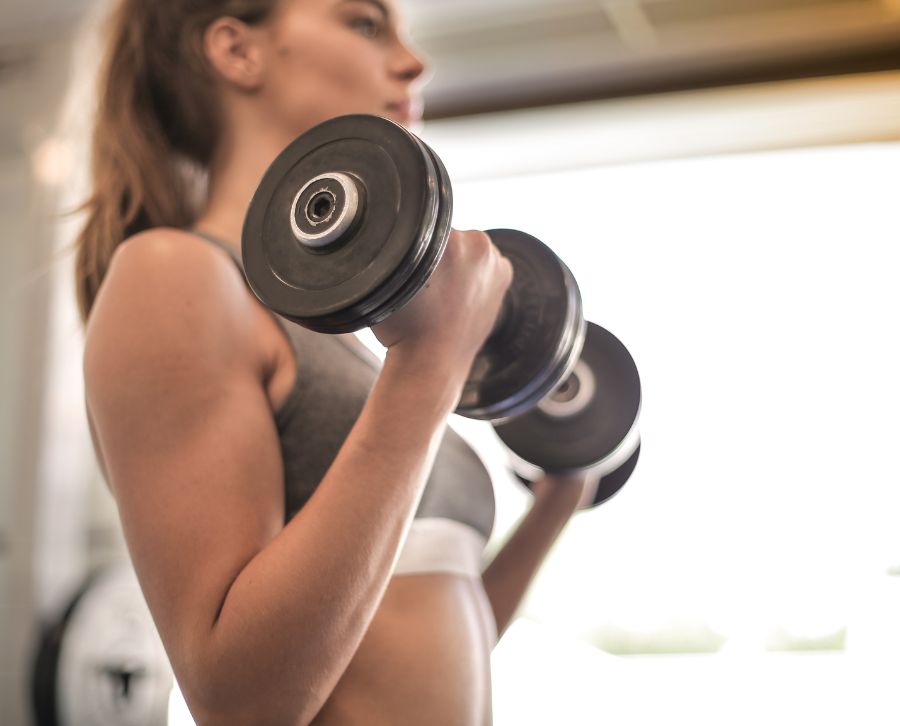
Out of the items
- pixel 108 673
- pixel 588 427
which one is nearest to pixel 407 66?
pixel 588 427

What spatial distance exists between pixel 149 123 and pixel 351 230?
0.48m

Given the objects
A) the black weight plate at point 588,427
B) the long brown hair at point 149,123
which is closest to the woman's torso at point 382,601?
the long brown hair at point 149,123

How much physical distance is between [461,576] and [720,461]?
1.99 m

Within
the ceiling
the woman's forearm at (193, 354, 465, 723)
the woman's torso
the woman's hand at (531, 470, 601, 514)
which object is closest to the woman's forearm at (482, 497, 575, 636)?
the woman's hand at (531, 470, 601, 514)

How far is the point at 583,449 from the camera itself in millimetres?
1110

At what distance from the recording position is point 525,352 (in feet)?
2.77

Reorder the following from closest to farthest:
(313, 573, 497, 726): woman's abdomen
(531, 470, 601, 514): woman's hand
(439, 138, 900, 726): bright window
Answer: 1. (313, 573, 497, 726): woman's abdomen
2. (531, 470, 601, 514): woman's hand
3. (439, 138, 900, 726): bright window

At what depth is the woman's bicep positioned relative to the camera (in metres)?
0.60

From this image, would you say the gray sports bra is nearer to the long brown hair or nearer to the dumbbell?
the dumbbell

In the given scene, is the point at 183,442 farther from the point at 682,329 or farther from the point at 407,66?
the point at 682,329

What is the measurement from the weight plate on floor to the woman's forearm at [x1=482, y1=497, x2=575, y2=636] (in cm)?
124

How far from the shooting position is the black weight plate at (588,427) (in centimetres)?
111

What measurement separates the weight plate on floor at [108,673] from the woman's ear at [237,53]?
1458 mm

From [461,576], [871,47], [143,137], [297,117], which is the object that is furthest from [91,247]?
[871,47]
